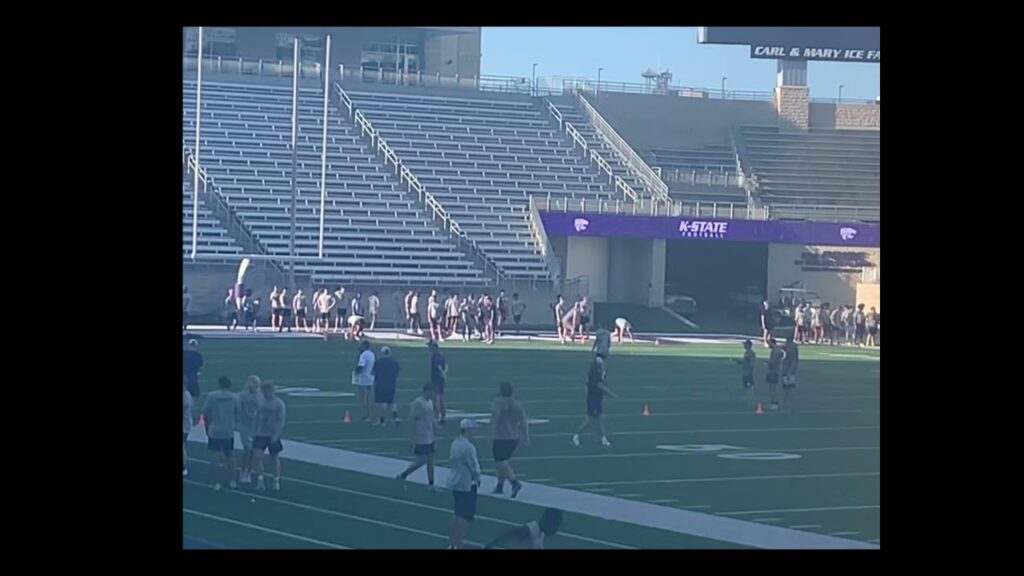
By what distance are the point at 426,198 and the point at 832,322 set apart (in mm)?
7154

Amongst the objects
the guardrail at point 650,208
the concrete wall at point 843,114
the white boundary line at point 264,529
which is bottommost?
the white boundary line at point 264,529

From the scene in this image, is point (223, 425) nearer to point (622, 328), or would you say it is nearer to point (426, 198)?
point (622, 328)

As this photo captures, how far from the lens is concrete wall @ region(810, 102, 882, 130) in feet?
109

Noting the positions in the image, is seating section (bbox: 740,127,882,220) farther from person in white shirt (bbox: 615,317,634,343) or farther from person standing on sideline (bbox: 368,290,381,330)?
person standing on sideline (bbox: 368,290,381,330)

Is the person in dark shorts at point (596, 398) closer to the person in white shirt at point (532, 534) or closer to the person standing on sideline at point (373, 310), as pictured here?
the person in white shirt at point (532, 534)

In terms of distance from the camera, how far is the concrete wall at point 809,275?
98.7 ft

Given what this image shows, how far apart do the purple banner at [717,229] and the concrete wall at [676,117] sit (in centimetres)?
289

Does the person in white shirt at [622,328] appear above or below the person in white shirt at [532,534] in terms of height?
above

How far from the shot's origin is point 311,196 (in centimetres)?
2758

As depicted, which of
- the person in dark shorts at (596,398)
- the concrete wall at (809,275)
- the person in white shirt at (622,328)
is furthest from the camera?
the concrete wall at (809,275)

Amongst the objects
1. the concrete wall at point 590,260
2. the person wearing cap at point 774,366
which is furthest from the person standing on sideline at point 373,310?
the person wearing cap at point 774,366

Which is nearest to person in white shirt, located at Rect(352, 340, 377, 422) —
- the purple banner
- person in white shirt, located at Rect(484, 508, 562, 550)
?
person in white shirt, located at Rect(484, 508, 562, 550)

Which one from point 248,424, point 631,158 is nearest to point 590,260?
point 631,158
